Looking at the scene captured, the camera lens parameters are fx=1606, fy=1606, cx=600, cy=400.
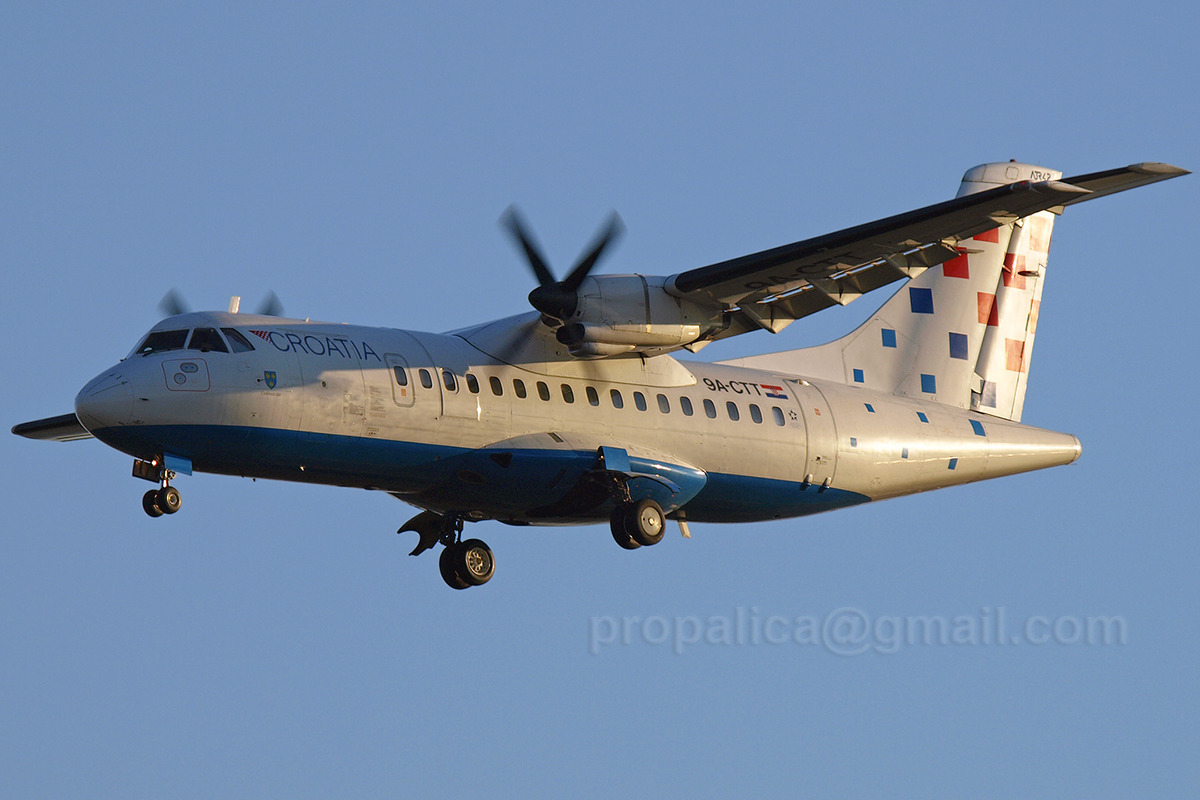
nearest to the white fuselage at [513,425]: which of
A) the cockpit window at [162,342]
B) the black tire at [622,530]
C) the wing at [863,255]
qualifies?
the cockpit window at [162,342]

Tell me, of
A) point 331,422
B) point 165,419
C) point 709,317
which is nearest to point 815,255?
Answer: point 709,317

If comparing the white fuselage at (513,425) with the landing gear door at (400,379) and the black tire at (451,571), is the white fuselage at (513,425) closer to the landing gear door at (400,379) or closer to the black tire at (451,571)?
the landing gear door at (400,379)

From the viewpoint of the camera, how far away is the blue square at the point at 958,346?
81.0 feet

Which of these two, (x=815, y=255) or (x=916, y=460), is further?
(x=916, y=460)

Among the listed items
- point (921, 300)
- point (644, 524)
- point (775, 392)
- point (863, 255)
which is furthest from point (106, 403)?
point (921, 300)

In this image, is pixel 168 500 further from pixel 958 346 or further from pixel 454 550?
pixel 958 346

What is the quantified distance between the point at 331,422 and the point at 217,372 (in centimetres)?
138

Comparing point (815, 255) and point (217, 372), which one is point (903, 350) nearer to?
point (815, 255)

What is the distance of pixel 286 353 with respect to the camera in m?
17.9

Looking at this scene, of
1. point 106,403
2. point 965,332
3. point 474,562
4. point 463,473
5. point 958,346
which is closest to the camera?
point 106,403

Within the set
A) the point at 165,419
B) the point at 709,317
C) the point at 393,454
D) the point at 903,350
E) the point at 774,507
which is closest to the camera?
the point at 165,419

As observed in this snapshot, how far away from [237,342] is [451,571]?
4.92 metres

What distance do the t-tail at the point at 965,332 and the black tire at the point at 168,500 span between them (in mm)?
8933

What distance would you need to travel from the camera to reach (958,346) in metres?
24.8
